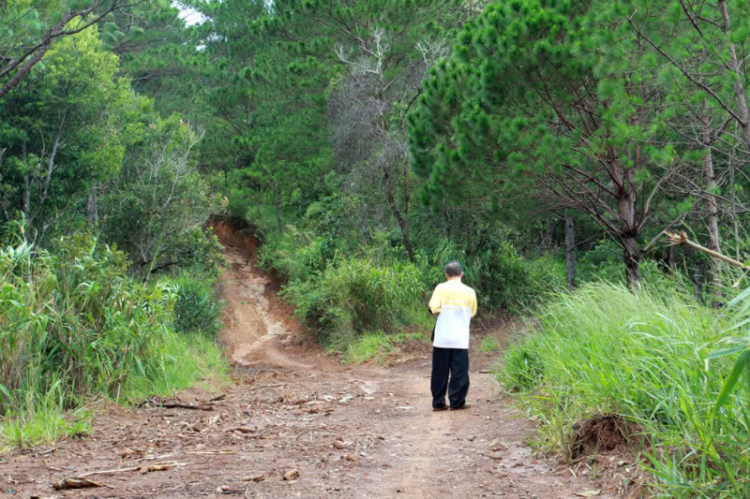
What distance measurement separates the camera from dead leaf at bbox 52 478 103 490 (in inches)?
158

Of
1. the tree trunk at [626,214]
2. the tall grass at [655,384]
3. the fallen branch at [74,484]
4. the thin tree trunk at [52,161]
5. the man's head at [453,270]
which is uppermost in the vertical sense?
the thin tree trunk at [52,161]

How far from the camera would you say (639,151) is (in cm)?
1123

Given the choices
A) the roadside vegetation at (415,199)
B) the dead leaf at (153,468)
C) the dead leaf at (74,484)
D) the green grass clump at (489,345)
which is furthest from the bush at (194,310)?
the dead leaf at (74,484)

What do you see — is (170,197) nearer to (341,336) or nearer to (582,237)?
(341,336)

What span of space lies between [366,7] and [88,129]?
26.6 ft

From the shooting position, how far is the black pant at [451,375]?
23.8 ft

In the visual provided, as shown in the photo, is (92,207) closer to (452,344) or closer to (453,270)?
(453,270)

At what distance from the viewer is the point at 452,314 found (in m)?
7.34

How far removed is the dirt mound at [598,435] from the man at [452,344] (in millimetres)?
2692

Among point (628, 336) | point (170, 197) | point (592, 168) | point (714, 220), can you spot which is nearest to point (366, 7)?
point (170, 197)

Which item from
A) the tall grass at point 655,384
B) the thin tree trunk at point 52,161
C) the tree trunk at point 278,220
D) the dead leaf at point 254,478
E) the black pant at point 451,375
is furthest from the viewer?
the tree trunk at point 278,220

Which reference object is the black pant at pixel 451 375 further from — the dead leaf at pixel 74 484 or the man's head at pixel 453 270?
the dead leaf at pixel 74 484

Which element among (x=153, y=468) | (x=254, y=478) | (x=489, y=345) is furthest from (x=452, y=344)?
(x=489, y=345)

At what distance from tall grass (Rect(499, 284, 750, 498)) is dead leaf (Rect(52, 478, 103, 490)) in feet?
9.72
